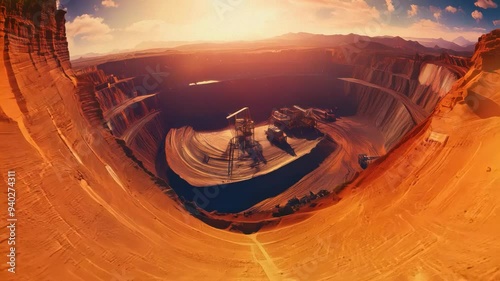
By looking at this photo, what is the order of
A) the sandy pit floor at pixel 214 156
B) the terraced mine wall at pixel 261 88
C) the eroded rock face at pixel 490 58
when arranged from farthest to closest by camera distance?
1. the terraced mine wall at pixel 261 88
2. the sandy pit floor at pixel 214 156
3. the eroded rock face at pixel 490 58

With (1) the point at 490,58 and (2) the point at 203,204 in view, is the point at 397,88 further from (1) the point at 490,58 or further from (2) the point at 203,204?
(2) the point at 203,204

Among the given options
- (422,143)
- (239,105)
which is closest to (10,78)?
(422,143)

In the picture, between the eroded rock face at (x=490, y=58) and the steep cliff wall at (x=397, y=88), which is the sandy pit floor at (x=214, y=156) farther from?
the eroded rock face at (x=490, y=58)

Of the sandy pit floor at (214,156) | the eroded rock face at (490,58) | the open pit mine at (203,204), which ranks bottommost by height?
the sandy pit floor at (214,156)

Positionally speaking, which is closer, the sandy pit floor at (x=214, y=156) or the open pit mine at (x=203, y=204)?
the open pit mine at (x=203, y=204)

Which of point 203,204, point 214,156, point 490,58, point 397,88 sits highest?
point 490,58

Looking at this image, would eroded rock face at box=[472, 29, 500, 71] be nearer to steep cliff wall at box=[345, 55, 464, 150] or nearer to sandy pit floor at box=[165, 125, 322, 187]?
steep cliff wall at box=[345, 55, 464, 150]

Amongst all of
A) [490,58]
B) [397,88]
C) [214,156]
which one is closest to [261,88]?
[397,88]

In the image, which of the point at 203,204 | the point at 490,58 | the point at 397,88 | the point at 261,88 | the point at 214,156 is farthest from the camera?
the point at 261,88

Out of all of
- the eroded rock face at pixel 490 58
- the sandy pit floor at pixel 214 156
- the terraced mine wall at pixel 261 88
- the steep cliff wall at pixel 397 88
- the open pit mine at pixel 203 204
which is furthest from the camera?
the terraced mine wall at pixel 261 88

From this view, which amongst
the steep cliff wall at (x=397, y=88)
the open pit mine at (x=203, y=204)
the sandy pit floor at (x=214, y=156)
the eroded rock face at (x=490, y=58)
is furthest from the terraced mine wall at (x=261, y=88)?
the eroded rock face at (x=490, y=58)

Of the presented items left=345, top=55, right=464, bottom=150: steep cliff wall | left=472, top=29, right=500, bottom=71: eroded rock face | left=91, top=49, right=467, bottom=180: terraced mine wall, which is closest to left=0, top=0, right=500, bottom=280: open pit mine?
left=472, top=29, right=500, bottom=71: eroded rock face

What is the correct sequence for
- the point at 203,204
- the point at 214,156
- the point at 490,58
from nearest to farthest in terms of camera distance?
the point at 490,58 → the point at 203,204 → the point at 214,156

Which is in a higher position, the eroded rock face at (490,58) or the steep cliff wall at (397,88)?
the eroded rock face at (490,58)
